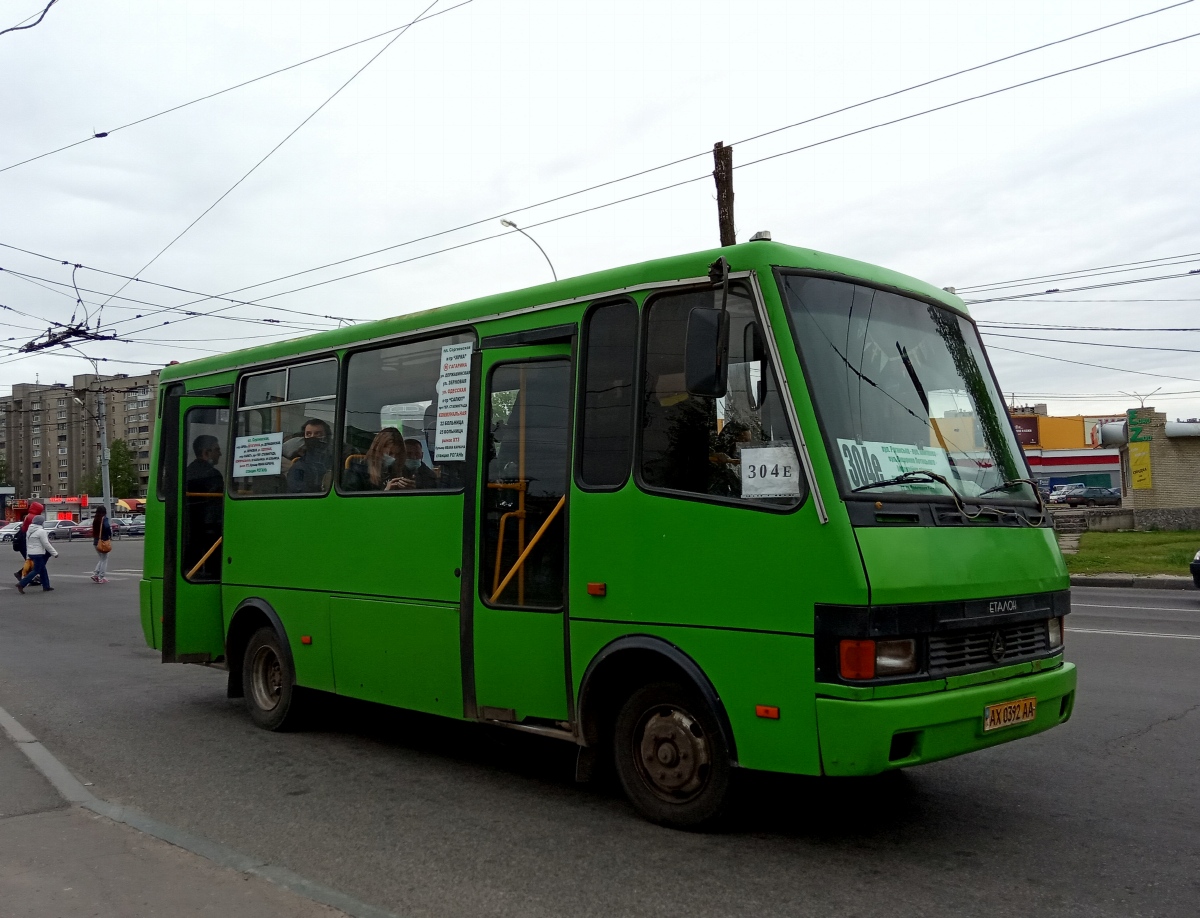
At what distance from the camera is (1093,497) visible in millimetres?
69000

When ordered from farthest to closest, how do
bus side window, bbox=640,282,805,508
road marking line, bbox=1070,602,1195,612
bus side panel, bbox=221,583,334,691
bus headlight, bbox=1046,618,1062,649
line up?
road marking line, bbox=1070,602,1195,612 < bus side panel, bbox=221,583,334,691 < bus headlight, bbox=1046,618,1062,649 < bus side window, bbox=640,282,805,508

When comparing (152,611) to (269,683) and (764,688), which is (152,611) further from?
(764,688)

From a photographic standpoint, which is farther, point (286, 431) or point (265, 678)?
point (265, 678)

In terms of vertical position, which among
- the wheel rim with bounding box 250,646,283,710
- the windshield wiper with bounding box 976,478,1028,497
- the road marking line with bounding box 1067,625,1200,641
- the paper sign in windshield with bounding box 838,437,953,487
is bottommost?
the road marking line with bounding box 1067,625,1200,641

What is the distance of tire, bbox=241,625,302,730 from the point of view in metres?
8.05

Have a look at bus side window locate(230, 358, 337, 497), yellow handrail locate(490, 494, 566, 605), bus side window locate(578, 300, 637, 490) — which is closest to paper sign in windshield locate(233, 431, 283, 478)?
bus side window locate(230, 358, 337, 497)

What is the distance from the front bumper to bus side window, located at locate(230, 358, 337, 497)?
4321 millimetres

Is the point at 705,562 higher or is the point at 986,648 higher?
the point at 705,562

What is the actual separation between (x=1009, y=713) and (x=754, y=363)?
1.95m

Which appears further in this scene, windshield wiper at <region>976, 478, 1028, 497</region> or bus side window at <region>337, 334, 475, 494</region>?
bus side window at <region>337, 334, 475, 494</region>

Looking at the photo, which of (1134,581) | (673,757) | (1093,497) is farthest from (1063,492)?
(673,757)

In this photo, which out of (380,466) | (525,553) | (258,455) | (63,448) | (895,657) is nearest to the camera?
(895,657)

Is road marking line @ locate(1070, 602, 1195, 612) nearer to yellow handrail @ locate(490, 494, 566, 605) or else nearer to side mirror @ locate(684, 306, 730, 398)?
yellow handrail @ locate(490, 494, 566, 605)

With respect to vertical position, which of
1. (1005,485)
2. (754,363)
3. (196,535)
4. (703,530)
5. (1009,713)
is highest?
(754,363)
